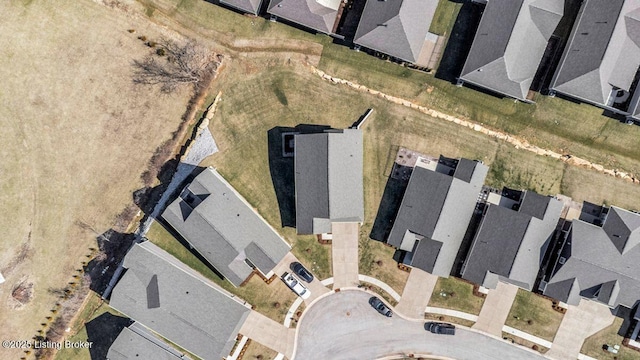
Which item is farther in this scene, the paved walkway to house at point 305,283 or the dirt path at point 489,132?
the paved walkway to house at point 305,283

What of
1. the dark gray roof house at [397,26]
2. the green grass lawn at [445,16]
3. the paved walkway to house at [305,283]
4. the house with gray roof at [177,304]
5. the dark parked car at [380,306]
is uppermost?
the green grass lawn at [445,16]

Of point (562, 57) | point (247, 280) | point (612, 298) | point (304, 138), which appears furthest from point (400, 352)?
point (562, 57)

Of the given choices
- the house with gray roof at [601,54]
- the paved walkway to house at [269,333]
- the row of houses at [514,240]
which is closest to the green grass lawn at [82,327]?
the paved walkway to house at [269,333]

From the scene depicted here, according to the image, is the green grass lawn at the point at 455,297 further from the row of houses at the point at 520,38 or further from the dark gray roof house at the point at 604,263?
the row of houses at the point at 520,38

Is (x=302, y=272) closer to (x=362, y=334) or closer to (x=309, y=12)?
(x=362, y=334)

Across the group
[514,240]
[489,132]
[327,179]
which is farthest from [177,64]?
[514,240]

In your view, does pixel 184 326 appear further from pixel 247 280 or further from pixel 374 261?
pixel 374 261

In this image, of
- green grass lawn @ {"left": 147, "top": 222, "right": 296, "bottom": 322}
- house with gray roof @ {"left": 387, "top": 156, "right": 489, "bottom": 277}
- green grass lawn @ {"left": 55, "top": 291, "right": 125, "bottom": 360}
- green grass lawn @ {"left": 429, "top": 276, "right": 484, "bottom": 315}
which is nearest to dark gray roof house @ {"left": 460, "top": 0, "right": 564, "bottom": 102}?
house with gray roof @ {"left": 387, "top": 156, "right": 489, "bottom": 277}
